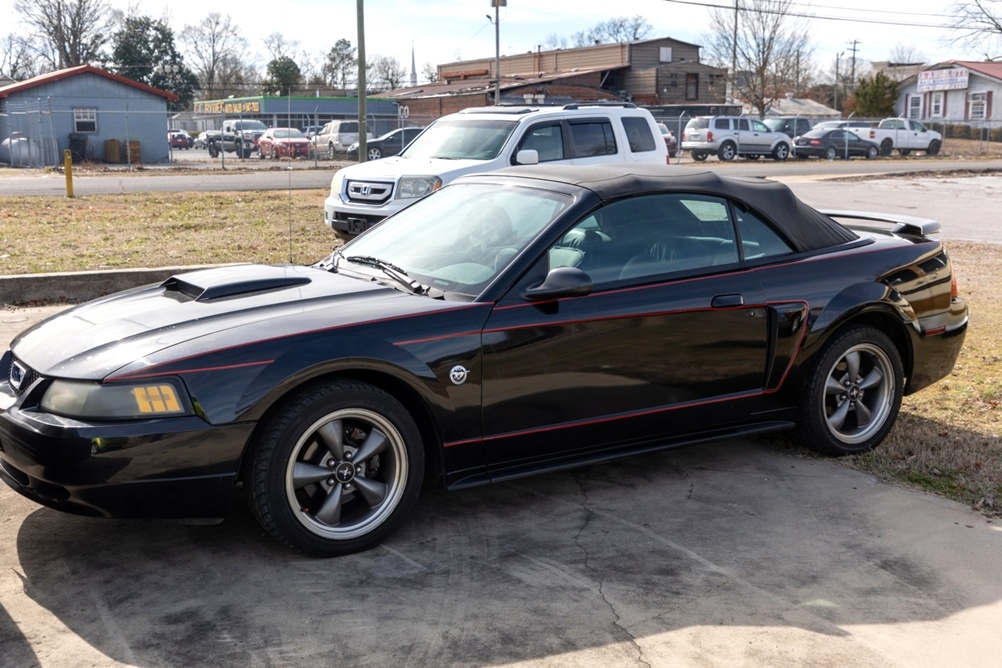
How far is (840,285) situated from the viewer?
17.3 feet

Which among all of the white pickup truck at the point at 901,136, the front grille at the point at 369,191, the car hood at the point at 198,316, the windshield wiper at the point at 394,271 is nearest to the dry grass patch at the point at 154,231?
the front grille at the point at 369,191

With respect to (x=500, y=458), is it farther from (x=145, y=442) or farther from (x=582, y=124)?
(x=582, y=124)

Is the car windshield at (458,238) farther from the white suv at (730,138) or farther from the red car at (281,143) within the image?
the white suv at (730,138)

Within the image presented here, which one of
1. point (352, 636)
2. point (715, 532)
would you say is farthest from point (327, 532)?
point (715, 532)

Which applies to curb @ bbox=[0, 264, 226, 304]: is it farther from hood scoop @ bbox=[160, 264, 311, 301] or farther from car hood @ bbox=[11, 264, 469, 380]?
car hood @ bbox=[11, 264, 469, 380]

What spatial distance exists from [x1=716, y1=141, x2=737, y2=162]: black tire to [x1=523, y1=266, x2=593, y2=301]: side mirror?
36.3m

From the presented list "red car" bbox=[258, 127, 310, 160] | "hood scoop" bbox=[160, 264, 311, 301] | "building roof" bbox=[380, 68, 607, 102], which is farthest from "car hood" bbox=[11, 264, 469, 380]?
"building roof" bbox=[380, 68, 607, 102]

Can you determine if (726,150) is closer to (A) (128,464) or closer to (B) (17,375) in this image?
(B) (17,375)

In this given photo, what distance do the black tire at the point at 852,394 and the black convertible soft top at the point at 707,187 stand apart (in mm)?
535

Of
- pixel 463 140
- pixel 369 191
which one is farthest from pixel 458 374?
pixel 463 140

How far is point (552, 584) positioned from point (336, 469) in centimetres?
95

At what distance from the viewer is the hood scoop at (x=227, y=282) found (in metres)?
4.55

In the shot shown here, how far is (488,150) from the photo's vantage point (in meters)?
12.4

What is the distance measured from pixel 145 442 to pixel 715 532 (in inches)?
93.8
